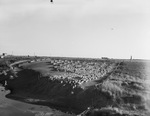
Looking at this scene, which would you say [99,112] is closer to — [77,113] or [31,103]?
[77,113]

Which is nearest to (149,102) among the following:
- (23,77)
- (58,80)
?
(58,80)

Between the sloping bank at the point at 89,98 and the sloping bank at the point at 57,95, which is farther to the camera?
the sloping bank at the point at 57,95

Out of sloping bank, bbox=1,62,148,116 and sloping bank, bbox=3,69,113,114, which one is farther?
sloping bank, bbox=3,69,113,114

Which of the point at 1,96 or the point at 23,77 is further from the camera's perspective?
the point at 23,77

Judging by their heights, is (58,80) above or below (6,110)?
above

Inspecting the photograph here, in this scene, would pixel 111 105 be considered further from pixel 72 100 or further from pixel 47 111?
pixel 47 111

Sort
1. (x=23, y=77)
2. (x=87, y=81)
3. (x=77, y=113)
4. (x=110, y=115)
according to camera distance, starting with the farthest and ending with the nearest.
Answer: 1. (x=23, y=77)
2. (x=87, y=81)
3. (x=77, y=113)
4. (x=110, y=115)

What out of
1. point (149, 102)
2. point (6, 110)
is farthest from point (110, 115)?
point (6, 110)

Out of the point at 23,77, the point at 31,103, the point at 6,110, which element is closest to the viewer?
the point at 6,110

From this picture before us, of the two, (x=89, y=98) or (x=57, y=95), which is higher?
(x=89, y=98)

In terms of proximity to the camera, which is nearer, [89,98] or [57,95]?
[89,98]
